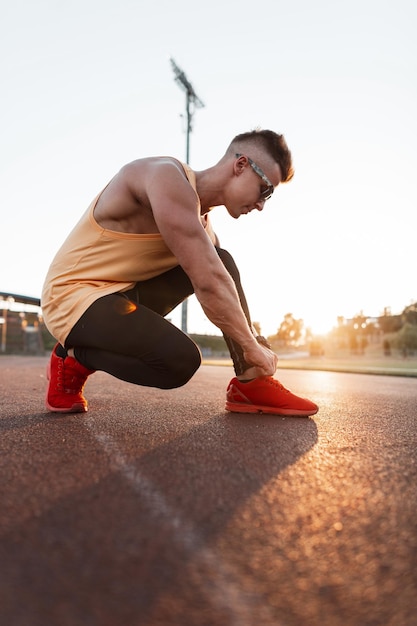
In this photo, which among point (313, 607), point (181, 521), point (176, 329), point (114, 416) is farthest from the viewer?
point (114, 416)

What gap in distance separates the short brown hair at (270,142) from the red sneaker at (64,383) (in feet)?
4.45

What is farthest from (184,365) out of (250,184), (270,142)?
(270,142)

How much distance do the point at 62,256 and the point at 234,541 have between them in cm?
177

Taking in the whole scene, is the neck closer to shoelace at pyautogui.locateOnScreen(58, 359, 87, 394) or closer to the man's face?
the man's face

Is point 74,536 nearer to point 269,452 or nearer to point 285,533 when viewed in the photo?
point 285,533

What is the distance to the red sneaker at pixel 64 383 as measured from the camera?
241cm

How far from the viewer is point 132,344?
→ 214 cm

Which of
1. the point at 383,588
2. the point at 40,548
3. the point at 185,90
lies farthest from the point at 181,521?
the point at 185,90

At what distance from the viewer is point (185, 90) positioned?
19188 millimetres

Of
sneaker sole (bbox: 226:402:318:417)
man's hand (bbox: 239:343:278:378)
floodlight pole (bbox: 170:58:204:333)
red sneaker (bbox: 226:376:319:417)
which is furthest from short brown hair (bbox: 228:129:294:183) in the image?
floodlight pole (bbox: 170:58:204:333)

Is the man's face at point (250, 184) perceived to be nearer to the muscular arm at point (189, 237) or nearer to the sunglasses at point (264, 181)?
the sunglasses at point (264, 181)

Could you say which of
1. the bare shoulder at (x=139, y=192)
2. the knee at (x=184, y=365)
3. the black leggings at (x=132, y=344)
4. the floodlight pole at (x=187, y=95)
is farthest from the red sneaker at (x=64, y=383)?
the floodlight pole at (x=187, y=95)

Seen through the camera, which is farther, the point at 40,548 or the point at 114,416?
the point at 114,416

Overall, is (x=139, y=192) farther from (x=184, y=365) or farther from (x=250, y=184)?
(x=184, y=365)
